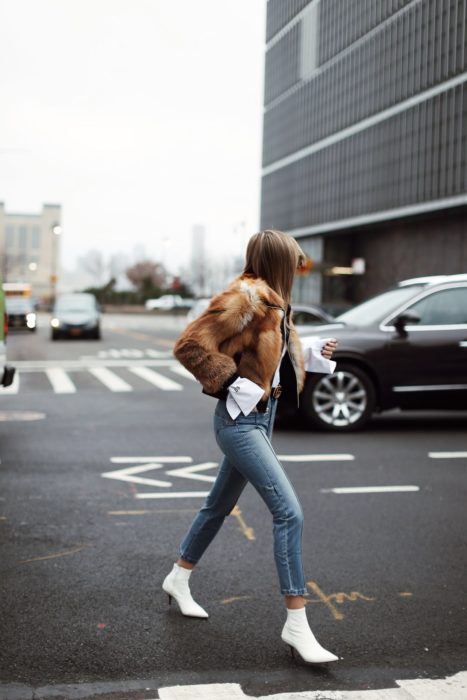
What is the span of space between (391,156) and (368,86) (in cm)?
612

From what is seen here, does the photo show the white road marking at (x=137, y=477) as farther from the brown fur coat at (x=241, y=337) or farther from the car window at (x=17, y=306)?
the car window at (x=17, y=306)

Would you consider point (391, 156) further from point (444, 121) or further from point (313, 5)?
point (313, 5)

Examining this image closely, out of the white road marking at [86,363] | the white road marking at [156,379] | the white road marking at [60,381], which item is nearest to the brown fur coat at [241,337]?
the white road marking at [60,381]

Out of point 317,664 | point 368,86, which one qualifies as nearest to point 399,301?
point 317,664

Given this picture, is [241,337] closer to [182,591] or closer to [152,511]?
[182,591]

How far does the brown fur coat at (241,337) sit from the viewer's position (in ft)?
13.4

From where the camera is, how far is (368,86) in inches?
2462

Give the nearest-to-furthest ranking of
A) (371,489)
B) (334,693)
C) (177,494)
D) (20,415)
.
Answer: (334,693) < (177,494) < (371,489) < (20,415)

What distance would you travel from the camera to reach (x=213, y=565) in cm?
545

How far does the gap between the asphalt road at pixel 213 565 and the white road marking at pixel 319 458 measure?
30 millimetres

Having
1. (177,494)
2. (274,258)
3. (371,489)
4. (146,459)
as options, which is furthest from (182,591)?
(146,459)

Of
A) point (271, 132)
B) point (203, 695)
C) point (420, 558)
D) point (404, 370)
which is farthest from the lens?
point (271, 132)

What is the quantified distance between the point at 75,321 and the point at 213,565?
3031 centimetres

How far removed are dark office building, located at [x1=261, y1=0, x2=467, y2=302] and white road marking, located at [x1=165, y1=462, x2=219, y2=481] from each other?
44.0 m
